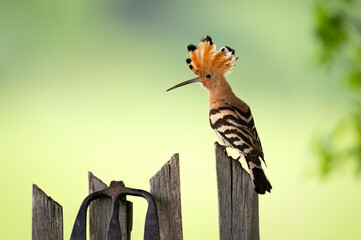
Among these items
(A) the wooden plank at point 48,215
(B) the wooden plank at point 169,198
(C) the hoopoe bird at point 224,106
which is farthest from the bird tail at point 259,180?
(A) the wooden plank at point 48,215

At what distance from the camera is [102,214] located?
72.5 inches

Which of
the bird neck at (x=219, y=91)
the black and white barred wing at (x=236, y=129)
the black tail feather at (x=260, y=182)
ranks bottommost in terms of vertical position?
the black tail feather at (x=260, y=182)

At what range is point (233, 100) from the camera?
208 centimetres

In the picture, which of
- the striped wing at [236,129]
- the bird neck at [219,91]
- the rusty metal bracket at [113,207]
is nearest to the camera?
the rusty metal bracket at [113,207]

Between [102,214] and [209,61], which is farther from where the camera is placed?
[209,61]

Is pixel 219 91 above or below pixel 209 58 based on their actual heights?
below

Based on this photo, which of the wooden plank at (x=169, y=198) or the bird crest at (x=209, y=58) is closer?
the wooden plank at (x=169, y=198)

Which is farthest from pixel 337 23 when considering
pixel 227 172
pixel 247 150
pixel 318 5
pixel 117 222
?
pixel 117 222

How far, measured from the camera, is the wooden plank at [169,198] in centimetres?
179

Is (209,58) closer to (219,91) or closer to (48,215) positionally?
(219,91)

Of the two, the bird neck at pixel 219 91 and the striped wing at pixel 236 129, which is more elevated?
the bird neck at pixel 219 91

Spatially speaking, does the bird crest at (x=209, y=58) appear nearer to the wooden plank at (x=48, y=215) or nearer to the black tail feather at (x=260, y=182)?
the black tail feather at (x=260, y=182)

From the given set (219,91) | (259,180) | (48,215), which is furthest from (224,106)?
(48,215)

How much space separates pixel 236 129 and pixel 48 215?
763 millimetres
